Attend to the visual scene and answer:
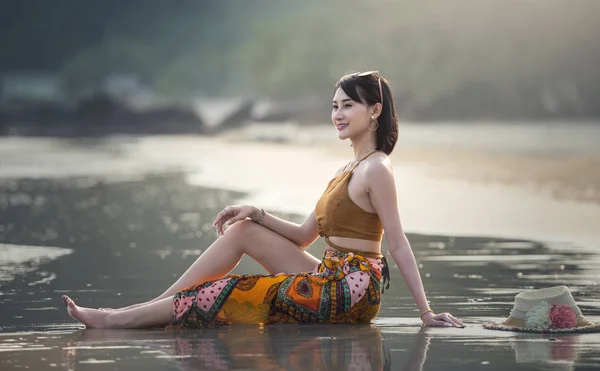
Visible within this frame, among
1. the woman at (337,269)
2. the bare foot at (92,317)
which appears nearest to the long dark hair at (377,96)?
the woman at (337,269)

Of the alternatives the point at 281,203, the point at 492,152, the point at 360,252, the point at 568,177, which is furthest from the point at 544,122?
the point at 360,252

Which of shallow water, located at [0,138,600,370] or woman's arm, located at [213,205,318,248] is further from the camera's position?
woman's arm, located at [213,205,318,248]

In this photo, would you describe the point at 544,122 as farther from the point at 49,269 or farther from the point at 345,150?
the point at 49,269

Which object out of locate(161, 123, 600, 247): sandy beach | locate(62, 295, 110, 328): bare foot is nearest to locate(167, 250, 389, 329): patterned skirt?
locate(62, 295, 110, 328): bare foot

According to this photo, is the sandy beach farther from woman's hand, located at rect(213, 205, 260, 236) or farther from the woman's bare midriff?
woman's hand, located at rect(213, 205, 260, 236)

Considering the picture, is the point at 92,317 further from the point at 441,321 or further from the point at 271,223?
the point at 441,321

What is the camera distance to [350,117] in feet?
15.2

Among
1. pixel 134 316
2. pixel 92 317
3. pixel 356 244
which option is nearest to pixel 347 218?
pixel 356 244

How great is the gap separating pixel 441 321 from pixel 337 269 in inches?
17.4

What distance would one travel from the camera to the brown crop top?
4586mm

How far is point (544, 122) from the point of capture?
30.3m

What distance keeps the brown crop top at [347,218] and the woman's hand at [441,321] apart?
1.21ft

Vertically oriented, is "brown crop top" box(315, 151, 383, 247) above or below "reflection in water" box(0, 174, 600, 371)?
above

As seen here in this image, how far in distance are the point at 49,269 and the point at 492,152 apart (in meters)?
14.5
